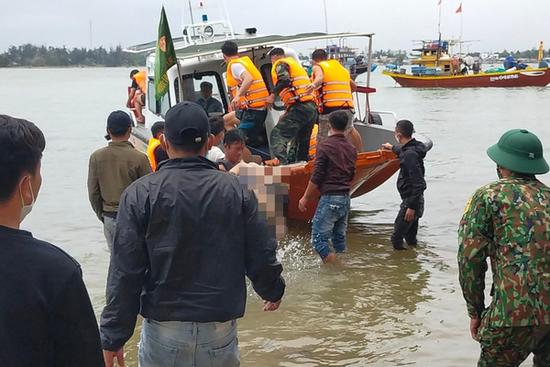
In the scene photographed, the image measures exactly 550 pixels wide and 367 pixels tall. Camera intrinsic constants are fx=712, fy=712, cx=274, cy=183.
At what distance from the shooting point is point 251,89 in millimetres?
8922

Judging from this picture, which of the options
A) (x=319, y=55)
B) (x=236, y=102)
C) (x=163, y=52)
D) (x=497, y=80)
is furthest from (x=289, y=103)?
(x=497, y=80)

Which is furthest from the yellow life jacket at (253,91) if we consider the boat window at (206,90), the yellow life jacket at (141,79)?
the yellow life jacket at (141,79)

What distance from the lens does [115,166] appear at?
5797 millimetres

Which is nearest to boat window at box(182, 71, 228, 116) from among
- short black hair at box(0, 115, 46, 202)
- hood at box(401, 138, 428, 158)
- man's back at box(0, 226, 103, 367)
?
hood at box(401, 138, 428, 158)

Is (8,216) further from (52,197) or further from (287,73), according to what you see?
(52,197)

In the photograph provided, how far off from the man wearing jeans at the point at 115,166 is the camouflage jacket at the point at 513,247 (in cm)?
319

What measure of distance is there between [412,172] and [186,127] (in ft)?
17.3

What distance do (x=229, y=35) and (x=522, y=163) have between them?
8620mm

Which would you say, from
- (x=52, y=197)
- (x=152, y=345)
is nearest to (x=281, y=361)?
(x=152, y=345)

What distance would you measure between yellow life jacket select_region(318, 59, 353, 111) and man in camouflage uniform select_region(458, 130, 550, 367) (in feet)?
18.6

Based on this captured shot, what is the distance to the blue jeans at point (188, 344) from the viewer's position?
3027 mm

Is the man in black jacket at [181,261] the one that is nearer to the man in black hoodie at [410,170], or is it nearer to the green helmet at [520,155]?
the green helmet at [520,155]

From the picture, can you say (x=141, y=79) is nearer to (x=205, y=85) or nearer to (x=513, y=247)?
(x=205, y=85)

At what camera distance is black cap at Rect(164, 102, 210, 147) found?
123 inches
